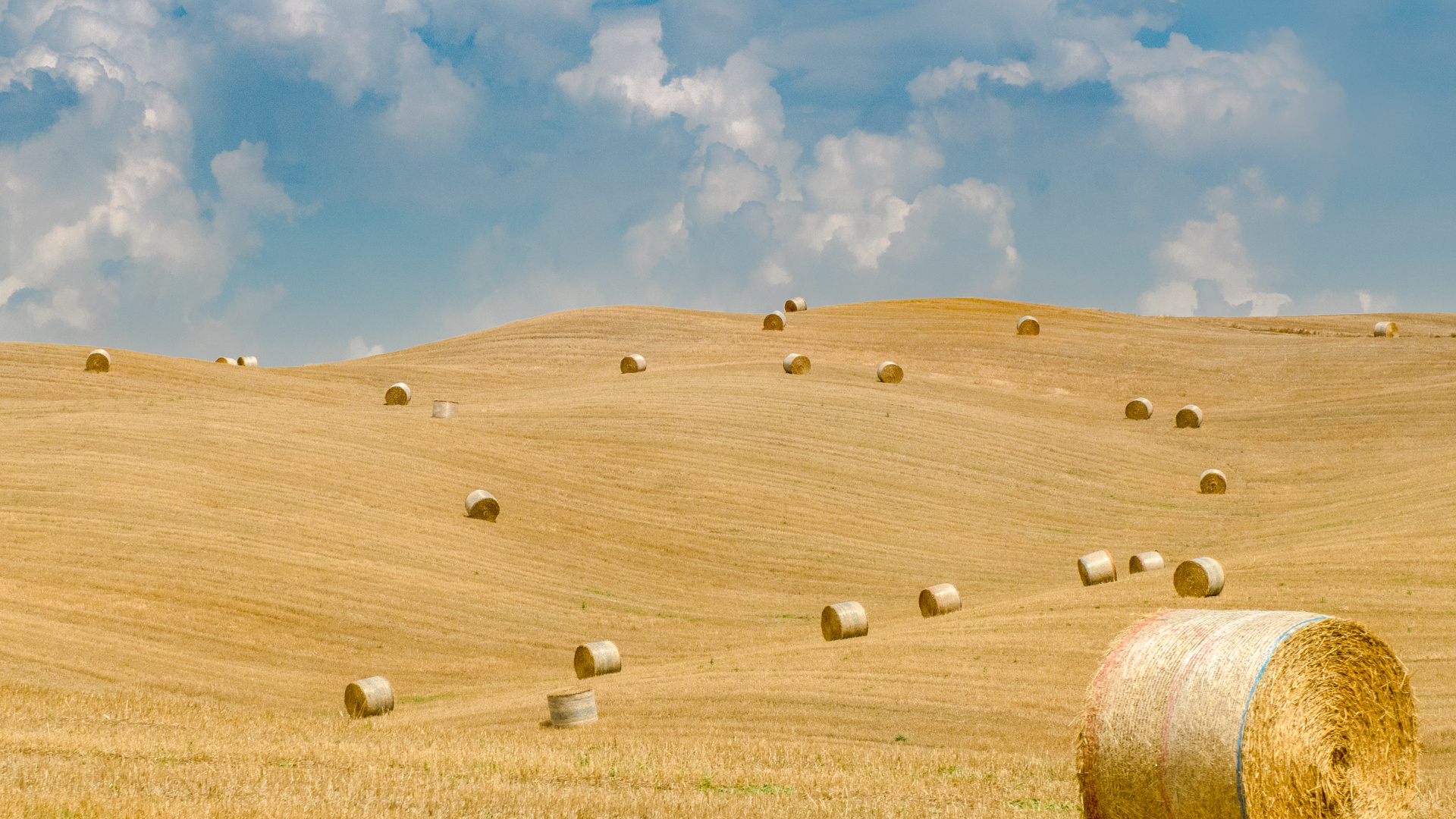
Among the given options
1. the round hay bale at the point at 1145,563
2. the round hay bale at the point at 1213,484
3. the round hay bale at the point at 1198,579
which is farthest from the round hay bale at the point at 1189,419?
the round hay bale at the point at 1198,579

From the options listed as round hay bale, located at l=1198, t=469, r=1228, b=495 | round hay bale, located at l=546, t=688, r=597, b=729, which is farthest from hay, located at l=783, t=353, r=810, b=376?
round hay bale, located at l=546, t=688, r=597, b=729

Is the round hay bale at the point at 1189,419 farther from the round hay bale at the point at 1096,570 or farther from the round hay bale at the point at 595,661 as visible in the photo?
the round hay bale at the point at 595,661

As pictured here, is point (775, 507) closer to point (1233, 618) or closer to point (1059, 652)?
point (1059, 652)

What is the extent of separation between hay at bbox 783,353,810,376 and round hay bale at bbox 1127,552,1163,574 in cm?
2195

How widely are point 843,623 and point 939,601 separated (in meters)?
3.07

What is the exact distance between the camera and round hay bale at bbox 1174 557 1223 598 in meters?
20.9

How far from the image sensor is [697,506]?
3419cm

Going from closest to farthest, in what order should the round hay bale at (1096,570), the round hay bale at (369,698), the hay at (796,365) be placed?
the round hay bale at (369,698) → the round hay bale at (1096,570) → the hay at (796,365)

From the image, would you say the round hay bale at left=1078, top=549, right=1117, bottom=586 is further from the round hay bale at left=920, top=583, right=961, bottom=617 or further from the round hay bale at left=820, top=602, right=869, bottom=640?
the round hay bale at left=820, top=602, right=869, bottom=640

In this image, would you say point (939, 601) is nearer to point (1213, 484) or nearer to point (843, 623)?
point (843, 623)

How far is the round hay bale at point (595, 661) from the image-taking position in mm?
22328

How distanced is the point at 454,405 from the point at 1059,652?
87.6 feet

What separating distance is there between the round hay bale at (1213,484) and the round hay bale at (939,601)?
15.8m

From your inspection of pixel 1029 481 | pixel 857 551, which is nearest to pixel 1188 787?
pixel 857 551
